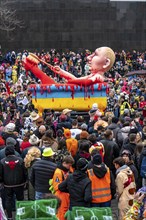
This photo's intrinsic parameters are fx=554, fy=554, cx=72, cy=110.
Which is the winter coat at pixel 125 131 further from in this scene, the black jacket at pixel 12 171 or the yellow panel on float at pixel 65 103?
the yellow panel on float at pixel 65 103

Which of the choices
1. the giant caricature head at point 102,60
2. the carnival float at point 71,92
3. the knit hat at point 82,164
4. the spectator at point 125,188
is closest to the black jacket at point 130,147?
the spectator at point 125,188

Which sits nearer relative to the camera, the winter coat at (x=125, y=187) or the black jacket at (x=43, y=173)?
the winter coat at (x=125, y=187)

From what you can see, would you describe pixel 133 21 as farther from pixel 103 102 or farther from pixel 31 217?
pixel 31 217

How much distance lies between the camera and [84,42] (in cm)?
3675

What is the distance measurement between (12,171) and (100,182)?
1.69m

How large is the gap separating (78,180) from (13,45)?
2958cm

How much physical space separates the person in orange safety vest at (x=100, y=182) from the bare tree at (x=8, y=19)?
90.6 ft

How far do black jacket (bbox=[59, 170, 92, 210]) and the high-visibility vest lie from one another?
0.54 ft

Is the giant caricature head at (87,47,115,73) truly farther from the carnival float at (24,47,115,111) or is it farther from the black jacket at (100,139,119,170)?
the black jacket at (100,139,119,170)

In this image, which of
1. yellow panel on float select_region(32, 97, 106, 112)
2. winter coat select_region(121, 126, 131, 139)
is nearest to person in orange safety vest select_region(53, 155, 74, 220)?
winter coat select_region(121, 126, 131, 139)

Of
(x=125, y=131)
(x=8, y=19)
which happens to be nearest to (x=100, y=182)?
A: (x=125, y=131)

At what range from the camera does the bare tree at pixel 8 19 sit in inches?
1375

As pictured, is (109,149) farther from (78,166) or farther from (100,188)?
(78,166)

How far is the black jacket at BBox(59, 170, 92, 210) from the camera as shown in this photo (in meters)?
7.58
